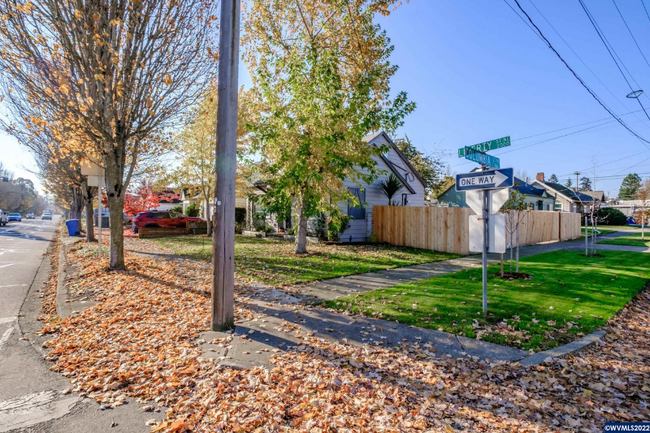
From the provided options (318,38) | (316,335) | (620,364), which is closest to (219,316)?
(316,335)

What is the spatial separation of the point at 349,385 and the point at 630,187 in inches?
4159

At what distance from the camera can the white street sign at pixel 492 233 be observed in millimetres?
5668

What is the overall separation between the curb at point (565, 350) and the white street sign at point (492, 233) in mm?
1661

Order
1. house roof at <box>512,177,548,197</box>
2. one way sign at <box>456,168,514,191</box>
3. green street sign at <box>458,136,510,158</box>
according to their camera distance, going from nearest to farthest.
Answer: one way sign at <box>456,168,514,191</box>, green street sign at <box>458,136,510,158</box>, house roof at <box>512,177,548,197</box>

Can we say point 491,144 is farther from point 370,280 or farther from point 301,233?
point 301,233

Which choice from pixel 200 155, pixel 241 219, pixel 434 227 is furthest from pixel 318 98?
pixel 241 219

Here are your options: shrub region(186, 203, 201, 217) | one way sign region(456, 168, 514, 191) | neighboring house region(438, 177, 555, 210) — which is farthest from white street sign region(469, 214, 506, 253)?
shrub region(186, 203, 201, 217)

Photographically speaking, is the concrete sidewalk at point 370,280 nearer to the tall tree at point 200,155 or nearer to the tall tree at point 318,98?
the tall tree at point 318,98

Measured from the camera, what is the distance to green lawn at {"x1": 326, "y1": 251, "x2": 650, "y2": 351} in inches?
204

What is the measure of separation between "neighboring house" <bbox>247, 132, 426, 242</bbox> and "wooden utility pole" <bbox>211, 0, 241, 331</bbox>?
9.66 metres

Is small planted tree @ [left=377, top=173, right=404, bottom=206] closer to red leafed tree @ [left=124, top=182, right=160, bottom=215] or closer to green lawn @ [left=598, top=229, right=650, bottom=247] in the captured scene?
green lawn @ [left=598, top=229, right=650, bottom=247]

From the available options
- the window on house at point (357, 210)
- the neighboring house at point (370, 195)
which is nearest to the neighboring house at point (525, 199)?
the neighboring house at point (370, 195)

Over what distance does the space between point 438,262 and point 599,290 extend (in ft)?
15.6

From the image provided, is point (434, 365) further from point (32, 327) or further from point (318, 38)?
point (318, 38)
